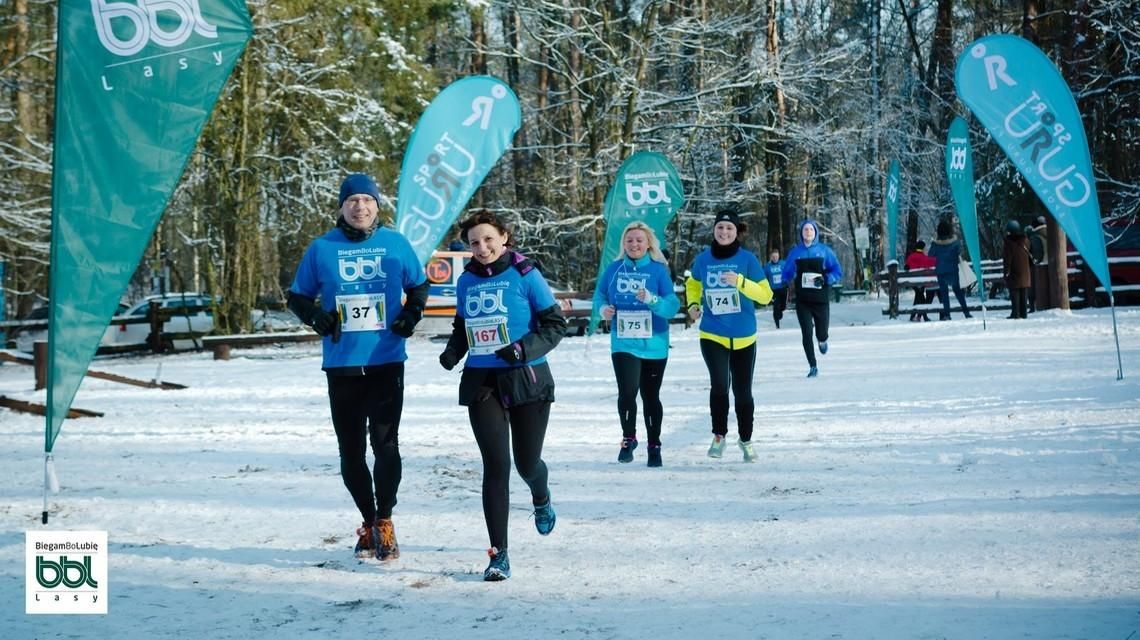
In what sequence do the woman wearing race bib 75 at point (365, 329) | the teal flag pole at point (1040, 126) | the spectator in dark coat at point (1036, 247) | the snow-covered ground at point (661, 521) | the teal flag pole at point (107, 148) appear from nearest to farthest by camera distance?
1. the snow-covered ground at point (661, 521)
2. the woman wearing race bib 75 at point (365, 329)
3. the teal flag pole at point (107, 148)
4. the teal flag pole at point (1040, 126)
5. the spectator in dark coat at point (1036, 247)

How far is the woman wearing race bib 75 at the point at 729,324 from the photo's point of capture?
830cm

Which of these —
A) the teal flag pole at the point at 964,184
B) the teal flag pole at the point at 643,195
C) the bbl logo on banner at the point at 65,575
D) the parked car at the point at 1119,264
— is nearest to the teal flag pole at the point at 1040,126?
the teal flag pole at the point at 643,195

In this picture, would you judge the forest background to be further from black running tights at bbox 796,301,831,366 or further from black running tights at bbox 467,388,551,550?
black running tights at bbox 467,388,551,550

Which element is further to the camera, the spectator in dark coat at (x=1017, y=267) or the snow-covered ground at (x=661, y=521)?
the spectator in dark coat at (x=1017, y=267)

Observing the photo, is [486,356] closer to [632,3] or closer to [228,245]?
[228,245]

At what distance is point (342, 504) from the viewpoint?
710 centimetres

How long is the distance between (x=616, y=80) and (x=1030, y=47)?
16.0 meters

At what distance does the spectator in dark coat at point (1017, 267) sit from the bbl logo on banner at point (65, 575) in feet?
57.7

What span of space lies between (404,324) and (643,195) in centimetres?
1189

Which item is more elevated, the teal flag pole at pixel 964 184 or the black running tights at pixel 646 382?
the teal flag pole at pixel 964 184

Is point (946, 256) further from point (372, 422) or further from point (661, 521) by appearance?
point (372, 422)

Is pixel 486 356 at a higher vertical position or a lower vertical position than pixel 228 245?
lower

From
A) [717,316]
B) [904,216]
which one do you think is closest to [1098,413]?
[717,316]

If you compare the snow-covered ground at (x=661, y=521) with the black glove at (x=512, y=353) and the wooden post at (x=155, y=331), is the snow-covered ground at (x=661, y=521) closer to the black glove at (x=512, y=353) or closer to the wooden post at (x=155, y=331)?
the black glove at (x=512, y=353)
